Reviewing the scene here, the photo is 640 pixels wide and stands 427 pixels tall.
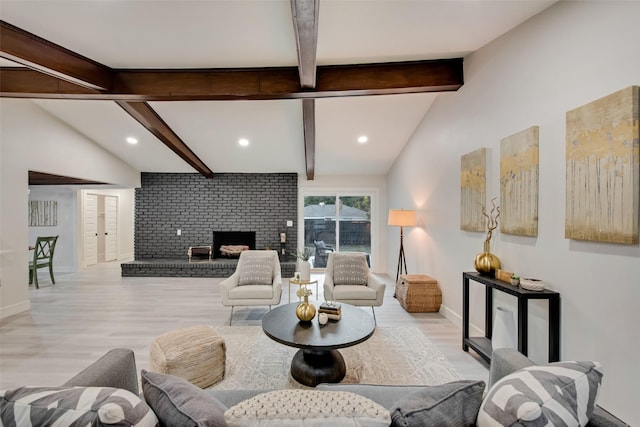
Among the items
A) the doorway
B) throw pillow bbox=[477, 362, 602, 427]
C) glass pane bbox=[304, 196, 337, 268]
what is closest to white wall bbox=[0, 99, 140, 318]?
the doorway

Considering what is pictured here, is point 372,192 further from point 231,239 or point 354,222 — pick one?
point 231,239

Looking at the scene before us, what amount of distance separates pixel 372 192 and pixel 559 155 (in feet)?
15.9

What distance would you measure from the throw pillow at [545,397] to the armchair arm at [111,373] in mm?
1440

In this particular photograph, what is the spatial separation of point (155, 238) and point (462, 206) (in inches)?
261

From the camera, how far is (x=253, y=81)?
11.1ft

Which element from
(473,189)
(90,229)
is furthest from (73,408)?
(90,229)

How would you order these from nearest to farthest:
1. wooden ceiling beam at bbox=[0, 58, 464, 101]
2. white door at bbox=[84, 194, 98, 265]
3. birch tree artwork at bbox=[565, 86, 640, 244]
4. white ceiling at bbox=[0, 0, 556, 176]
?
birch tree artwork at bbox=[565, 86, 640, 244] < white ceiling at bbox=[0, 0, 556, 176] < wooden ceiling beam at bbox=[0, 58, 464, 101] < white door at bbox=[84, 194, 98, 265]

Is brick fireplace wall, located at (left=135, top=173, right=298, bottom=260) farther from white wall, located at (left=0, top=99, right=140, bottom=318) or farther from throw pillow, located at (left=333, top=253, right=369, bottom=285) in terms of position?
throw pillow, located at (left=333, top=253, right=369, bottom=285)

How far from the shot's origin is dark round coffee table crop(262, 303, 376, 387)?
2117 mm

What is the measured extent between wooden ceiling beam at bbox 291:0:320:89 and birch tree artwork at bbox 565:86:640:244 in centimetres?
187

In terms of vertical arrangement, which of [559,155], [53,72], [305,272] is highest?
[53,72]

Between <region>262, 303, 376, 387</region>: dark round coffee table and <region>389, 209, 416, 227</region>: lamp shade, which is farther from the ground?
<region>389, 209, 416, 227</region>: lamp shade

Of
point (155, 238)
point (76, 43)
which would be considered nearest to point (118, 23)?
point (76, 43)

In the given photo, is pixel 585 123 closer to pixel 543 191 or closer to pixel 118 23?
pixel 543 191
